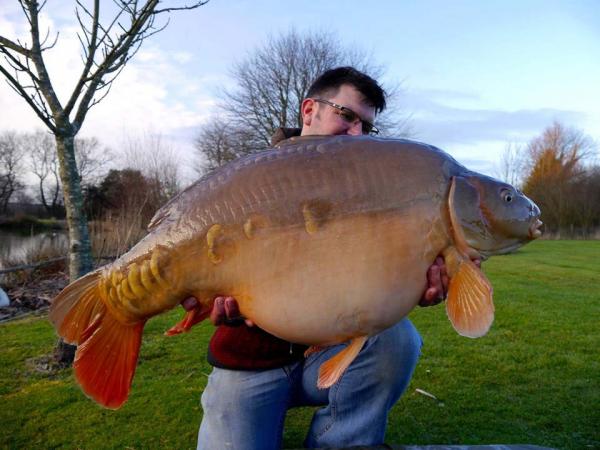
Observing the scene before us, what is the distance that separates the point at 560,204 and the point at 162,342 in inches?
1006

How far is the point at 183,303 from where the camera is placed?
1.49m

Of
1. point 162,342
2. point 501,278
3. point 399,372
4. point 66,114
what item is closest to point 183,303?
point 399,372

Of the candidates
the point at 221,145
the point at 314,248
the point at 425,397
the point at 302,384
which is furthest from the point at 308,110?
the point at 221,145

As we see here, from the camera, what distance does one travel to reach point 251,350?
2.03m

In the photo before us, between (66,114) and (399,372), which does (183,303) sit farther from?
(66,114)

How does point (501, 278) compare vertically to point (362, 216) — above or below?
below

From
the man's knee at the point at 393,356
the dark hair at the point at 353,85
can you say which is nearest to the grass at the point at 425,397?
the man's knee at the point at 393,356

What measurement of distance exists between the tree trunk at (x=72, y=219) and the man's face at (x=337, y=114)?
2.50m

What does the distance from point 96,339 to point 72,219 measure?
9.32ft

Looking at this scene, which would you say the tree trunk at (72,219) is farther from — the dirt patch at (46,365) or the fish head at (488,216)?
the fish head at (488,216)

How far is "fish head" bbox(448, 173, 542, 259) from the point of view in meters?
1.42

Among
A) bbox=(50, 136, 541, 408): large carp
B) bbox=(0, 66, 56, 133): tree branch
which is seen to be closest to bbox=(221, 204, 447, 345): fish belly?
bbox=(50, 136, 541, 408): large carp

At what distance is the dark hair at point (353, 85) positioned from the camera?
7.36 feet

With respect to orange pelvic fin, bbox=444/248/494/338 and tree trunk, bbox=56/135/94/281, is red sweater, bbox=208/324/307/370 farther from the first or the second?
tree trunk, bbox=56/135/94/281
